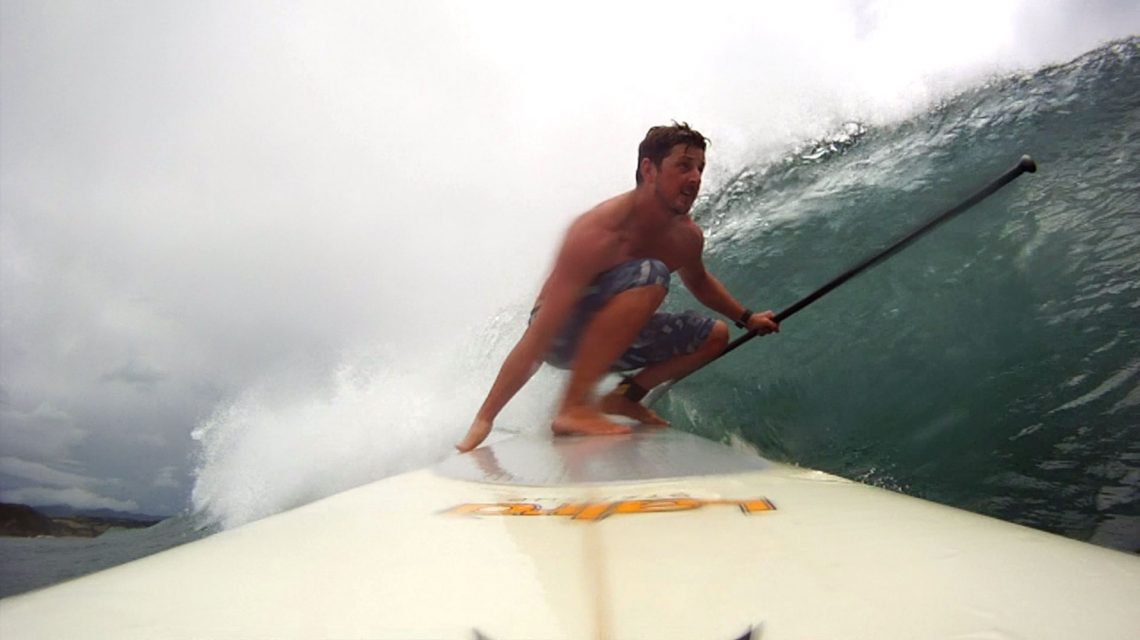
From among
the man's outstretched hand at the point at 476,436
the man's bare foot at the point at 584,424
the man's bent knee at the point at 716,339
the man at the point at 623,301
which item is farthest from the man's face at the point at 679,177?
the man's outstretched hand at the point at 476,436

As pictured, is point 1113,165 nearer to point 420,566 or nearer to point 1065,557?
point 1065,557

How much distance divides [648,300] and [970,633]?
1.29m

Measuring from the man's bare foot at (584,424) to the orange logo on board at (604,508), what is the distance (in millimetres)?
734

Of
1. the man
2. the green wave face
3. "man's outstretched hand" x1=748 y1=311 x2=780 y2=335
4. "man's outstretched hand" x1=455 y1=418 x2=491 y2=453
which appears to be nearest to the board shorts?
the man

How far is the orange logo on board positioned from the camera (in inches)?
32.6

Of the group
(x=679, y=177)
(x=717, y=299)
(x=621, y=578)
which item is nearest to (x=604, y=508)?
(x=621, y=578)

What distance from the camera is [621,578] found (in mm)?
574

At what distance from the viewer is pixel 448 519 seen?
0.87 metres

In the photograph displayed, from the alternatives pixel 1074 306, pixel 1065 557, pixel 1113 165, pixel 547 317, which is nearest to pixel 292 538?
pixel 1065 557

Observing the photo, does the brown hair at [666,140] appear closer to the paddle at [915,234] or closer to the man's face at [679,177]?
the man's face at [679,177]

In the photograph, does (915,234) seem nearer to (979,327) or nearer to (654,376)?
(979,327)

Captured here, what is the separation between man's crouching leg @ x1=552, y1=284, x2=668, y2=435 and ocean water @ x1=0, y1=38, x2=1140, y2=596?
0.77ft

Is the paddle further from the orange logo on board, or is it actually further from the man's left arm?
the orange logo on board

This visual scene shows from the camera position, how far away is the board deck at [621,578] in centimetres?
50
